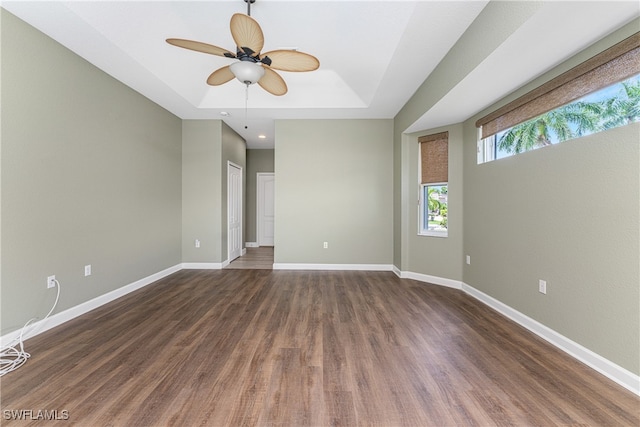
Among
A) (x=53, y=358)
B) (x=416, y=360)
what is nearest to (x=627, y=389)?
(x=416, y=360)

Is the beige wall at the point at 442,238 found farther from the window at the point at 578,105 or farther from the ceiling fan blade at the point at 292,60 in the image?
the ceiling fan blade at the point at 292,60

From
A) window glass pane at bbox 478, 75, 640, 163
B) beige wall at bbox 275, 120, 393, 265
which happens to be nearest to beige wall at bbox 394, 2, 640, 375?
window glass pane at bbox 478, 75, 640, 163

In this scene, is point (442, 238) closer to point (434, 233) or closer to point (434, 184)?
point (434, 233)

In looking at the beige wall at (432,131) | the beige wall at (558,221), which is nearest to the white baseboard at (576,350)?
the beige wall at (558,221)

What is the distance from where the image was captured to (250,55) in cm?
206

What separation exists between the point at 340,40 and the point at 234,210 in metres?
3.97

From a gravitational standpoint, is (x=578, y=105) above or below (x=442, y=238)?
above

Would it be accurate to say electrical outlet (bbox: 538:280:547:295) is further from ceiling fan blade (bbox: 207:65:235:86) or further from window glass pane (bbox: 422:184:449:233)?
ceiling fan blade (bbox: 207:65:235:86)

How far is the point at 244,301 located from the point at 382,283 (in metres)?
2.02

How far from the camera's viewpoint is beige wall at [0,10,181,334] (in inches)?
82.4

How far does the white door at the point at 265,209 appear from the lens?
728 centimetres

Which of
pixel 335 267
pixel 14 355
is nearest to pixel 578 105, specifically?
pixel 335 267

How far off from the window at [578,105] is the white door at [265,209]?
5.61m

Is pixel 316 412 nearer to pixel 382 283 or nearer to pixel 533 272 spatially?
pixel 533 272
